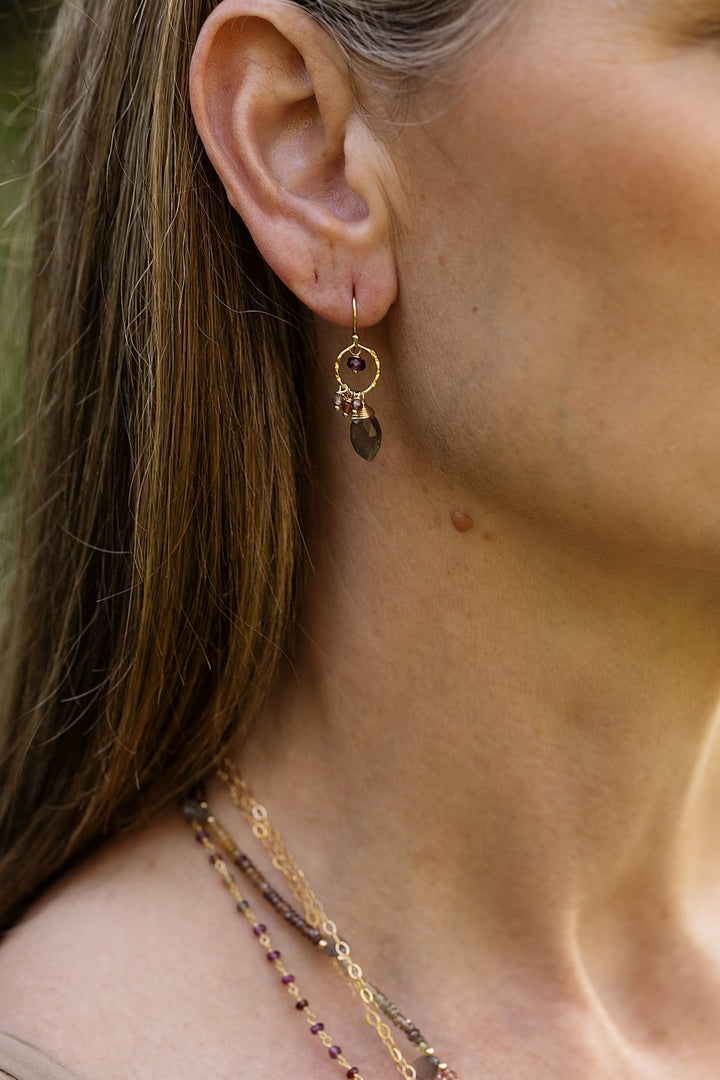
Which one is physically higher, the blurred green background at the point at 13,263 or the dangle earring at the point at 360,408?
the blurred green background at the point at 13,263

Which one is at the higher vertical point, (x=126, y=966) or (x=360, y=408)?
(x=360, y=408)

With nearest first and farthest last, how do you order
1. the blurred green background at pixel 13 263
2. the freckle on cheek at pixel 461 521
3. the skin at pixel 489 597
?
the skin at pixel 489 597 < the freckle on cheek at pixel 461 521 < the blurred green background at pixel 13 263

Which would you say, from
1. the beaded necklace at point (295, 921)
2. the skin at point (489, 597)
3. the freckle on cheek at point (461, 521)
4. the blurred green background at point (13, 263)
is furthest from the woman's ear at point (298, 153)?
the beaded necklace at point (295, 921)

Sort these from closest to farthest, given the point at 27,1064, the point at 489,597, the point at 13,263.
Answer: the point at 27,1064, the point at 489,597, the point at 13,263

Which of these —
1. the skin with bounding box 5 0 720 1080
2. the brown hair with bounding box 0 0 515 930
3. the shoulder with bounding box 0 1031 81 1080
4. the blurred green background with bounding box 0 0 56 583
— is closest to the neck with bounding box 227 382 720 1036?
the skin with bounding box 5 0 720 1080

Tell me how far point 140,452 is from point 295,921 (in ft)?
2.10

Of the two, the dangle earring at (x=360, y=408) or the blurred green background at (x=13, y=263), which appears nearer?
the dangle earring at (x=360, y=408)

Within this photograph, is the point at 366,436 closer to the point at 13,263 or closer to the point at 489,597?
the point at 489,597

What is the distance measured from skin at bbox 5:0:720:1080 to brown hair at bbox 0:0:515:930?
0.07 metres

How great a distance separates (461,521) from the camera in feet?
5.03

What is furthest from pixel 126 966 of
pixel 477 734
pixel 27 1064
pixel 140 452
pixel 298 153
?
pixel 298 153

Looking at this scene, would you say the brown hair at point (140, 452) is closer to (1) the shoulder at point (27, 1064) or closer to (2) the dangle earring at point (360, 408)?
(2) the dangle earring at point (360, 408)

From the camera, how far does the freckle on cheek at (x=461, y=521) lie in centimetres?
153

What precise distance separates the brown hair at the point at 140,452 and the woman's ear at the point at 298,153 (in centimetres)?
5
